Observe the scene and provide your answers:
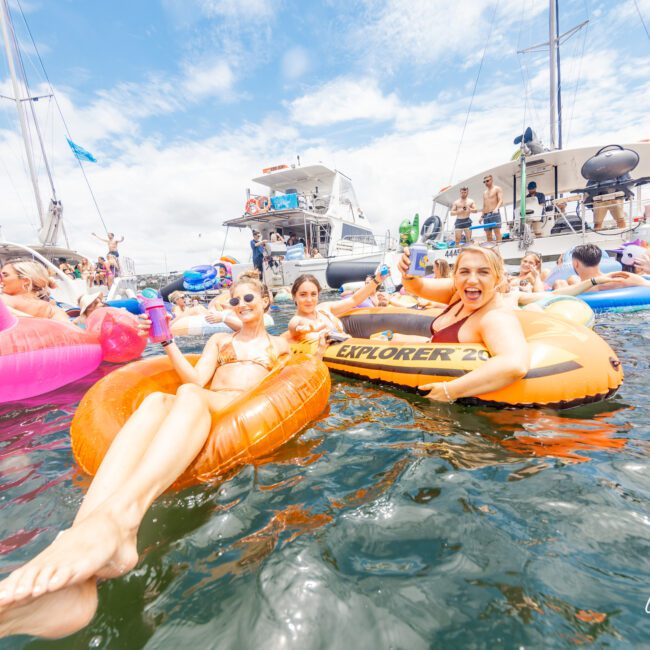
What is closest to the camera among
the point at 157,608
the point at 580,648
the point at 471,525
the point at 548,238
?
the point at 580,648

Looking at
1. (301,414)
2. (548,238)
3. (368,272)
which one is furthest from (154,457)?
(548,238)

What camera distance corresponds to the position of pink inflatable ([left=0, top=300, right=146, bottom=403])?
10.4 ft

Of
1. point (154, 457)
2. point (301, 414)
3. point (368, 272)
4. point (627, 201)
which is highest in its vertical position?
point (627, 201)

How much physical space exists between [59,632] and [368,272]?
11008mm

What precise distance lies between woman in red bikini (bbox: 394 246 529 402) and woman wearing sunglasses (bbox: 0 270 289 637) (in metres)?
1.69

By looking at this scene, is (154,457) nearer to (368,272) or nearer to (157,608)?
(157,608)

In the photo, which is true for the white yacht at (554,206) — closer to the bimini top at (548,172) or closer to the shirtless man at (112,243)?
the bimini top at (548,172)

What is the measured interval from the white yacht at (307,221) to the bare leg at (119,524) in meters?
11.7

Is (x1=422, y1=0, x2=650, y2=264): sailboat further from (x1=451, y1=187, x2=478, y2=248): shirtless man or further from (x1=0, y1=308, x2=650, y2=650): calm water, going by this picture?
(x1=0, y1=308, x2=650, y2=650): calm water

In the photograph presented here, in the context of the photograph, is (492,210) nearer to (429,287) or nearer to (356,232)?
(356,232)

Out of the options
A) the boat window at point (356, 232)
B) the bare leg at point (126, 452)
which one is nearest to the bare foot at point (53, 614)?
the bare leg at point (126, 452)

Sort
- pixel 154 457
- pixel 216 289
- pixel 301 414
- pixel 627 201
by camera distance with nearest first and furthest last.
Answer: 1. pixel 154 457
2. pixel 301 414
3. pixel 627 201
4. pixel 216 289

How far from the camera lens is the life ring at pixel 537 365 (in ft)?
8.26

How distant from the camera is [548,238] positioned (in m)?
10.7
